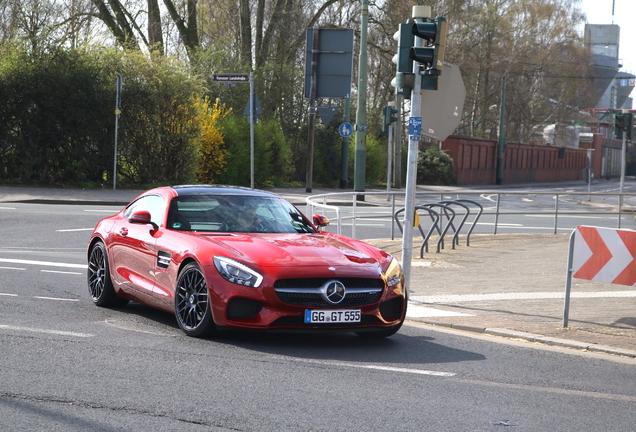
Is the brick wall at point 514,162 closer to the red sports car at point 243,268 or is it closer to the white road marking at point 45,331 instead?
the red sports car at point 243,268

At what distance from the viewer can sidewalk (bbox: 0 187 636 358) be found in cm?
886

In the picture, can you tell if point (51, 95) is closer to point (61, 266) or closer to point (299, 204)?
point (299, 204)

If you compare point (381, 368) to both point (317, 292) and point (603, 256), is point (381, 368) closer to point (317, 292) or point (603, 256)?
point (317, 292)

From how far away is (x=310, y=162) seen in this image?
1454 inches

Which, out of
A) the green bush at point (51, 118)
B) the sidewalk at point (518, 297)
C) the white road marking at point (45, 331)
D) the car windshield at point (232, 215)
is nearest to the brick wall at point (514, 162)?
the green bush at point (51, 118)

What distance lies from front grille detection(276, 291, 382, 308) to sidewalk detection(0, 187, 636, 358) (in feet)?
6.23

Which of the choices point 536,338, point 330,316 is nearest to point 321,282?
point 330,316

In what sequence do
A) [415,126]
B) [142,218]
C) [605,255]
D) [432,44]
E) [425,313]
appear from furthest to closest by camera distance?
[415,126] < [432,44] < [425,313] < [605,255] < [142,218]

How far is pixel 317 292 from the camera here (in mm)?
7410

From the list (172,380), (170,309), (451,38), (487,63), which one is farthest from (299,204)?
(487,63)

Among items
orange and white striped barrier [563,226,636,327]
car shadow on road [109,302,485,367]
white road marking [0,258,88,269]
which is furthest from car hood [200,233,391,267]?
white road marking [0,258,88,269]

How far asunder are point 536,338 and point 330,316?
7.47 ft

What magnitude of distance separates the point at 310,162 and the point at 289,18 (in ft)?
33.6

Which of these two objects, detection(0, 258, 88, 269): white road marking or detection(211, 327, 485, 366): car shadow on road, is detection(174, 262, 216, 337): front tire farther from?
detection(0, 258, 88, 269): white road marking
